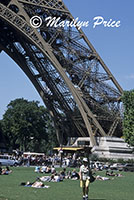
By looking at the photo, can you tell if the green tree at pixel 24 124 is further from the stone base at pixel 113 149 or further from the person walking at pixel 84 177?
the person walking at pixel 84 177

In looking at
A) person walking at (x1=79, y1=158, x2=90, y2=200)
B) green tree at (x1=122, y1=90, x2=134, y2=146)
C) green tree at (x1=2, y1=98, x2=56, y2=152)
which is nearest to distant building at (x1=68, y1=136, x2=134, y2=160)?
green tree at (x1=122, y1=90, x2=134, y2=146)

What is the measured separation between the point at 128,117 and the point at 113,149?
4774mm

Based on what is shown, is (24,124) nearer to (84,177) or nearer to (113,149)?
(113,149)

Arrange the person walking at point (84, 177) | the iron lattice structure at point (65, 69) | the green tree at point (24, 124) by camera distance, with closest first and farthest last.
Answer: the person walking at point (84, 177), the iron lattice structure at point (65, 69), the green tree at point (24, 124)

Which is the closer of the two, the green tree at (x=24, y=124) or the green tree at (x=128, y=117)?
the green tree at (x=128, y=117)

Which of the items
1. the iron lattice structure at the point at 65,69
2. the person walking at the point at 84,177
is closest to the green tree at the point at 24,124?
the iron lattice structure at the point at 65,69

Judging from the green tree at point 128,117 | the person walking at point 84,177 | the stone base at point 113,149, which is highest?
the green tree at point 128,117

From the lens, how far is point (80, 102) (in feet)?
145

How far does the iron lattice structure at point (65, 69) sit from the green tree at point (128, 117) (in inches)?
71.1

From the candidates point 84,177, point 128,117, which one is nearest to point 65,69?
point 128,117

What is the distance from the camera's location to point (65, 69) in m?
45.3

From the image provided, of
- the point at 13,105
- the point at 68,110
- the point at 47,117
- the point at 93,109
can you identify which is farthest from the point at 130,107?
the point at 13,105

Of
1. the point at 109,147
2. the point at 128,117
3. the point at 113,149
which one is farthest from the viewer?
the point at 113,149

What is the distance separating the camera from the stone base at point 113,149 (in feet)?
149
